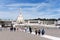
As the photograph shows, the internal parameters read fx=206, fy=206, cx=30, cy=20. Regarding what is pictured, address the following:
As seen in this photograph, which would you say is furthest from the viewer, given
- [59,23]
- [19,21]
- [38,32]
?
[19,21]

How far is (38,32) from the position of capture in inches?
1391

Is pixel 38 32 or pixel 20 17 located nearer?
pixel 38 32

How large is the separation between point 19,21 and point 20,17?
12.9ft

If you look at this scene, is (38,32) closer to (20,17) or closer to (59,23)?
(59,23)

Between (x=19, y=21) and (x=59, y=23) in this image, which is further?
(x=19, y=21)

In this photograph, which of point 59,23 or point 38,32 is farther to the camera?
point 59,23

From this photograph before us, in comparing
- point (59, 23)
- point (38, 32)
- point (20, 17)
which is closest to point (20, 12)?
point (20, 17)

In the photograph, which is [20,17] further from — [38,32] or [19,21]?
[38,32]

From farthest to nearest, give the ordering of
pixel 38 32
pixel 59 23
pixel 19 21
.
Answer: pixel 19 21, pixel 59 23, pixel 38 32

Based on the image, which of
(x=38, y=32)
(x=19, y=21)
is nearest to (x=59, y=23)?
(x=19, y=21)

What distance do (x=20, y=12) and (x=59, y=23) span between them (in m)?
38.9

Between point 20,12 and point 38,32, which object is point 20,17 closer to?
point 20,12

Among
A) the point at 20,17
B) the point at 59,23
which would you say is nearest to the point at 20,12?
the point at 20,17

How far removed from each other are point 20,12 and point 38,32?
315ft
